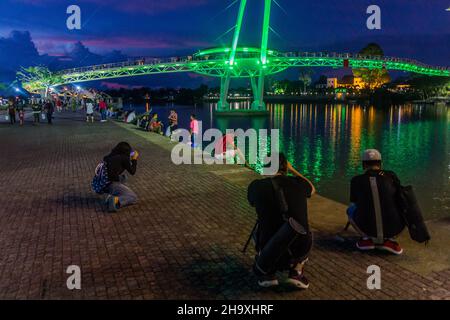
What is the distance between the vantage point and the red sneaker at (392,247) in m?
5.71

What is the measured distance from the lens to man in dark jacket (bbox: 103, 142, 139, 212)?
8.09 metres

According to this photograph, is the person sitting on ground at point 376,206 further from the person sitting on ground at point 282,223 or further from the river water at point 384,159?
the river water at point 384,159

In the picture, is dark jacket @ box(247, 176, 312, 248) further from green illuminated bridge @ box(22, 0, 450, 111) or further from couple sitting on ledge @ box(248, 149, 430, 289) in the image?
green illuminated bridge @ box(22, 0, 450, 111)

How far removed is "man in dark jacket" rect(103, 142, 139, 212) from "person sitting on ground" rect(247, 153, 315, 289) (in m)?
4.11

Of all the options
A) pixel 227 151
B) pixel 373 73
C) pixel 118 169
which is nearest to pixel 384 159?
pixel 227 151

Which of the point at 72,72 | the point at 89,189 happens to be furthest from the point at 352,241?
the point at 72,72

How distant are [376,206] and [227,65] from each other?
283 feet

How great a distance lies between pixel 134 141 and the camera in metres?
20.6

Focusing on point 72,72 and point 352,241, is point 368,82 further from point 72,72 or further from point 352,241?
point 352,241

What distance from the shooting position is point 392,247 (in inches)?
225

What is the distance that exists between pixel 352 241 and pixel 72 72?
12021 cm

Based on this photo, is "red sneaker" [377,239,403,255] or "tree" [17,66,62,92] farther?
"tree" [17,66,62,92]

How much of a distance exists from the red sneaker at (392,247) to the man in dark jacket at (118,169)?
15.6 ft

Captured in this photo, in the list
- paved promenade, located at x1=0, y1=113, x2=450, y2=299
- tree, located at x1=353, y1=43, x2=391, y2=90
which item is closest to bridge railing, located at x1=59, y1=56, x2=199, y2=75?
tree, located at x1=353, y1=43, x2=391, y2=90
